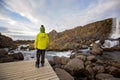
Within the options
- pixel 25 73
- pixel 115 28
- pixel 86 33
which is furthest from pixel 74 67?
pixel 86 33

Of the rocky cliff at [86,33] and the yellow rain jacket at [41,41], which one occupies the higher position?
the rocky cliff at [86,33]

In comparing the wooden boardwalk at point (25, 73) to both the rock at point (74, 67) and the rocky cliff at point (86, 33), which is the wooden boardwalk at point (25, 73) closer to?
the rock at point (74, 67)

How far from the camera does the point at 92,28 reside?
69375mm

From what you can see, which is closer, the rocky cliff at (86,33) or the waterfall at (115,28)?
the waterfall at (115,28)

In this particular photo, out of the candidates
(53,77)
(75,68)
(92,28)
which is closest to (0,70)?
(53,77)

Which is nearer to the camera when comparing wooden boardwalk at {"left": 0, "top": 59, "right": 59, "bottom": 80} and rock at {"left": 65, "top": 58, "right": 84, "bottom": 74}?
wooden boardwalk at {"left": 0, "top": 59, "right": 59, "bottom": 80}

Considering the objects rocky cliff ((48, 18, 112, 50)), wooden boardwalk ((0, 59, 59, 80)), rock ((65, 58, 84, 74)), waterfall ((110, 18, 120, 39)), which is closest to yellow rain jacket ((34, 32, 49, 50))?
wooden boardwalk ((0, 59, 59, 80))

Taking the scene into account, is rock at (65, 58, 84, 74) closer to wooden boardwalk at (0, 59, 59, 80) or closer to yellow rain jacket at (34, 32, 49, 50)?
wooden boardwalk at (0, 59, 59, 80)

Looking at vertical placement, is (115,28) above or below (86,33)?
above

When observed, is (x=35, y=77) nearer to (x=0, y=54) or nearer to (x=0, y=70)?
(x=0, y=70)

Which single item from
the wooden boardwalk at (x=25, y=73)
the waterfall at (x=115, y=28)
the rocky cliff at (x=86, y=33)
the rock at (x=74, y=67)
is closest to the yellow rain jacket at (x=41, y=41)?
the wooden boardwalk at (x=25, y=73)

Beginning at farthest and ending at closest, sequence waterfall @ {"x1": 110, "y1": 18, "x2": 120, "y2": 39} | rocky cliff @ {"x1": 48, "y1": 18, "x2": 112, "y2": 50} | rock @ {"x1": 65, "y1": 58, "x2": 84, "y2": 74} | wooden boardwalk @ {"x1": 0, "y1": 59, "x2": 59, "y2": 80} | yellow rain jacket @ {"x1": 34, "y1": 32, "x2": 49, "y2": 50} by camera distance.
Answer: rocky cliff @ {"x1": 48, "y1": 18, "x2": 112, "y2": 50}, waterfall @ {"x1": 110, "y1": 18, "x2": 120, "y2": 39}, rock @ {"x1": 65, "y1": 58, "x2": 84, "y2": 74}, yellow rain jacket @ {"x1": 34, "y1": 32, "x2": 49, "y2": 50}, wooden boardwalk @ {"x1": 0, "y1": 59, "x2": 59, "y2": 80}

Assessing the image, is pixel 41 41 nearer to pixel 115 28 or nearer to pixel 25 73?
pixel 25 73

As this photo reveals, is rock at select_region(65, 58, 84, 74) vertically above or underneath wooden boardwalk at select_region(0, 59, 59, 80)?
underneath
